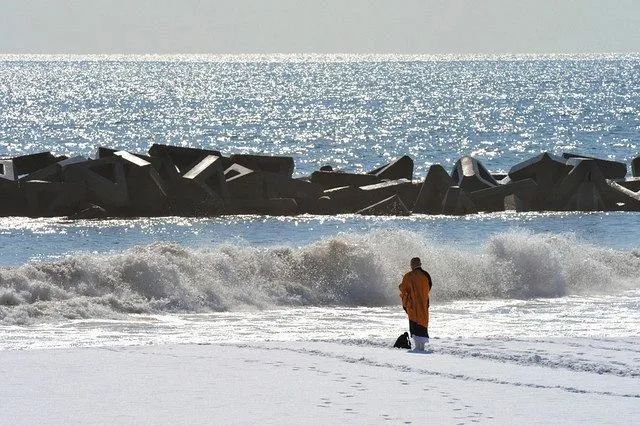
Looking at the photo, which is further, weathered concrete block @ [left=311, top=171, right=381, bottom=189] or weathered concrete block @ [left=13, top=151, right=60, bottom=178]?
weathered concrete block @ [left=311, top=171, right=381, bottom=189]

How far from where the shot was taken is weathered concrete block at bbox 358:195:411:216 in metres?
32.3

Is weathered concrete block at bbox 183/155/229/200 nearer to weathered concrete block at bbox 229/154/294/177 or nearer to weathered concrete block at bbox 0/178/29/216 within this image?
weathered concrete block at bbox 229/154/294/177

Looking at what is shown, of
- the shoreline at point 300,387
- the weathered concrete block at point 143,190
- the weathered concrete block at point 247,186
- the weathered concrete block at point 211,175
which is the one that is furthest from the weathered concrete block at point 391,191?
the shoreline at point 300,387

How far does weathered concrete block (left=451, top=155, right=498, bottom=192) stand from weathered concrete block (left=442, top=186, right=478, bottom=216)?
21.2 inches

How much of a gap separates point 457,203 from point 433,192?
80 centimetres

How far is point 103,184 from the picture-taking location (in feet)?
103

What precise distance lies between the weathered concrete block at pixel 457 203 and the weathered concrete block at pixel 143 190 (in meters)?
6.63

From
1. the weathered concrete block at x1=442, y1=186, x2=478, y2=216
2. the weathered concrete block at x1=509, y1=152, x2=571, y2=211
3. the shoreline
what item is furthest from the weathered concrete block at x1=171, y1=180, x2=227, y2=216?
the shoreline

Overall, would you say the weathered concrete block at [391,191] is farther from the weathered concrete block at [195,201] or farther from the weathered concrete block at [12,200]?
the weathered concrete block at [12,200]

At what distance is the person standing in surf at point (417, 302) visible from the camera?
15555mm

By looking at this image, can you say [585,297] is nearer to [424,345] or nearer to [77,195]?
[424,345]

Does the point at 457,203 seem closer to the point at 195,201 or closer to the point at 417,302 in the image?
the point at 195,201

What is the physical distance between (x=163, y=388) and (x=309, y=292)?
8.88m

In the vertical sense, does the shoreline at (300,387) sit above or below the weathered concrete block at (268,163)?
below
